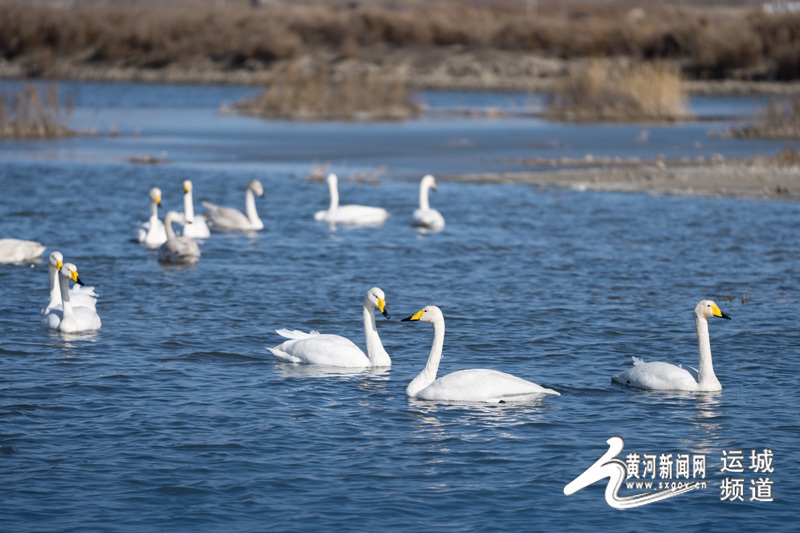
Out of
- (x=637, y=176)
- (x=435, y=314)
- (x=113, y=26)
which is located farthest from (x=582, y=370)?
(x=113, y=26)

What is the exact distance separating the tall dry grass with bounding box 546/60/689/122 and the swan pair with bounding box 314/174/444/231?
17349 mm

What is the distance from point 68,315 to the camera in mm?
11773

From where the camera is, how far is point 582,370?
10594 mm

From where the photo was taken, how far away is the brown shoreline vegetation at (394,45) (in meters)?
51.8

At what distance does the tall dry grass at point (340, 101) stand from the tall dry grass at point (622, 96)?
492cm

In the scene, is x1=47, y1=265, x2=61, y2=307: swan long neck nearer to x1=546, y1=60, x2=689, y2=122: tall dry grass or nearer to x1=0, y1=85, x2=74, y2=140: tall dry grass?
x1=0, y1=85, x2=74, y2=140: tall dry grass

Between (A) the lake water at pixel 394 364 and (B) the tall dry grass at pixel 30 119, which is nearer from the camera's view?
(A) the lake water at pixel 394 364

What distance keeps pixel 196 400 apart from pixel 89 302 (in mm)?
3332

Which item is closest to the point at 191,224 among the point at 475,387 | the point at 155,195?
the point at 155,195

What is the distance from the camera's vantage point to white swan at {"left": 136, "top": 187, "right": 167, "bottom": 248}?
56.9 ft

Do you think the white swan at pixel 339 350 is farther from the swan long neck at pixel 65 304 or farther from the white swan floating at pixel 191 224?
the white swan floating at pixel 191 224

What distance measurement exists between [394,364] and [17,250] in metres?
6.64

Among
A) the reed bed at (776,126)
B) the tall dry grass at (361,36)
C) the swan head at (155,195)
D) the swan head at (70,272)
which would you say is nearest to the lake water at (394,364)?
the swan head at (70,272)

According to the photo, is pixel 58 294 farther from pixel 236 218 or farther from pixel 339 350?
pixel 236 218
